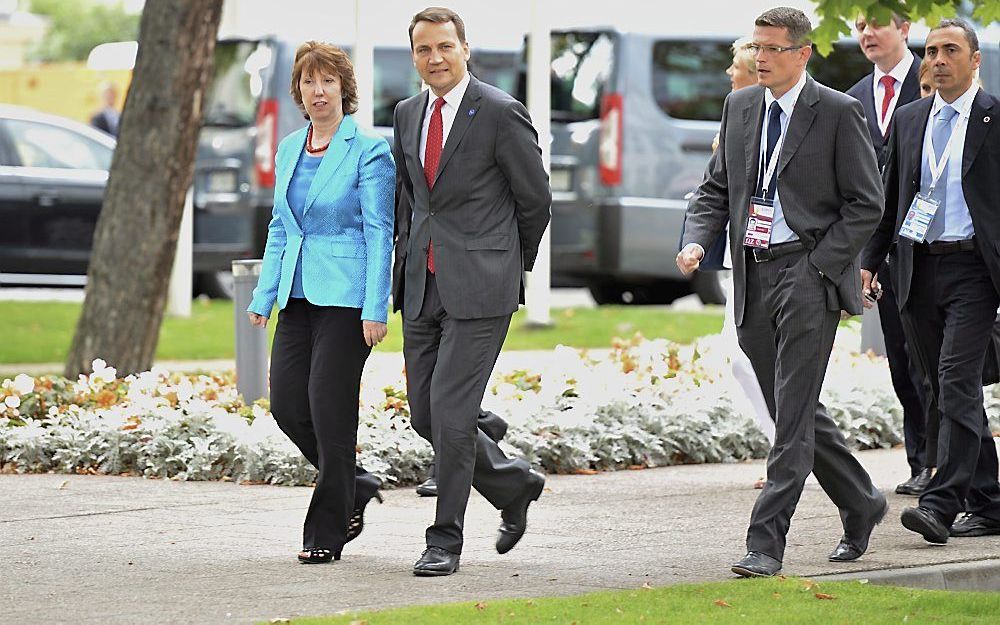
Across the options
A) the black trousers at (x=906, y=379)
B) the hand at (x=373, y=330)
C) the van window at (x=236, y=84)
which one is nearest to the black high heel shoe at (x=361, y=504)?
the hand at (x=373, y=330)

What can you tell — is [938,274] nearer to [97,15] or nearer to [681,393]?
[681,393]

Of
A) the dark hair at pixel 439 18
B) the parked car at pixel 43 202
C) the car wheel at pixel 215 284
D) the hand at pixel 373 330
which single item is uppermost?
the dark hair at pixel 439 18

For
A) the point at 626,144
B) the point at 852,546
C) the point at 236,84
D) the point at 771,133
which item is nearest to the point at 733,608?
the point at 852,546

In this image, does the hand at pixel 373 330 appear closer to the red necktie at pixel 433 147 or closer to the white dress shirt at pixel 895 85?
the red necktie at pixel 433 147

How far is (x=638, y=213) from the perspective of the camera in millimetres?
16812

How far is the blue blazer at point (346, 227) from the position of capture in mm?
6492

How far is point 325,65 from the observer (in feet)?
21.4

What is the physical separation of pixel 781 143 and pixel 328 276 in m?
1.62

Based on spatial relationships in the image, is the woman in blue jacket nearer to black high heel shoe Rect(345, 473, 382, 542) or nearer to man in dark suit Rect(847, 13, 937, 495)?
black high heel shoe Rect(345, 473, 382, 542)

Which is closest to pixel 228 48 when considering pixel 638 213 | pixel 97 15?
pixel 638 213

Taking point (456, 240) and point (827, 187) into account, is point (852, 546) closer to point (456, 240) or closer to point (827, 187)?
point (827, 187)

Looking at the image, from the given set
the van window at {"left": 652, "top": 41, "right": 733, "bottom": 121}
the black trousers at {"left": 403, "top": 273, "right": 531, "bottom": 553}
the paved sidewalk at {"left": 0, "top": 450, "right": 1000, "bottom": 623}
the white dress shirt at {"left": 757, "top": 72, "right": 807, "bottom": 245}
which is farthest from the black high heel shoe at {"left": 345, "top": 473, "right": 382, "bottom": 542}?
the van window at {"left": 652, "top": 41, "right": 733, "bottom": 121}

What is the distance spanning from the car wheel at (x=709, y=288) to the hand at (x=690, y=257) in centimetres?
1105

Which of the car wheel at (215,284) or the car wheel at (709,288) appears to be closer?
the car wheel at (709,288)
